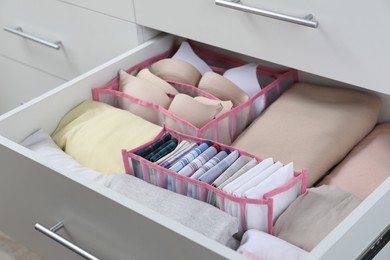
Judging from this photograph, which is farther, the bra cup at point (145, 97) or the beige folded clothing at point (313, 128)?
the bra cup at point (145, 97)

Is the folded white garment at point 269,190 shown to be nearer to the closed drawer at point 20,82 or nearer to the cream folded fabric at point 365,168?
the cream folded fabric at point 365,168

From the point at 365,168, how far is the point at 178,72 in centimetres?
44

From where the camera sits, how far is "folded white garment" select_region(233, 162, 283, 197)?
0.98 metres

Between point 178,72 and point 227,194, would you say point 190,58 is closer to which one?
point 178,72

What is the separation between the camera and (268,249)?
918 mm

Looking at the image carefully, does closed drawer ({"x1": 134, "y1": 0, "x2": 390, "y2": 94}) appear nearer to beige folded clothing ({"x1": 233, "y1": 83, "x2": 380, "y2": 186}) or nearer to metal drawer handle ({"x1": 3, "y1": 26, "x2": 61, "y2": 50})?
beige folded clothing ({"x1": 233, "y1": 83, "x2": 380, "y2": 186})

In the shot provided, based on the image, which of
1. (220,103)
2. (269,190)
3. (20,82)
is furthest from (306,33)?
(20,82)

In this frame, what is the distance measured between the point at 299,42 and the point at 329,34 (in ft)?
0.22

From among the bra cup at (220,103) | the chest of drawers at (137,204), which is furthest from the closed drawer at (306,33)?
the bra cup at (220,103)

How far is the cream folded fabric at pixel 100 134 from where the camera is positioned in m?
1.17

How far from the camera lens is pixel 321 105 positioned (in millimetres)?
1220

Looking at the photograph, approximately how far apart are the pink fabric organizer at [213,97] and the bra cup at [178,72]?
0.02 meters

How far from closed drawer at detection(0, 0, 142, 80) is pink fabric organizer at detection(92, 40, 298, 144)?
11 centimetres

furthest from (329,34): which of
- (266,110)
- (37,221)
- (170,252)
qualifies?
(37,221)
